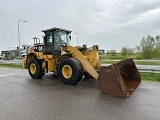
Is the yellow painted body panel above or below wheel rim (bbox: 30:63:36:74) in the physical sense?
above

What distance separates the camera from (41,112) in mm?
5156

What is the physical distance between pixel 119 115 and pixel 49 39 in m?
6.88

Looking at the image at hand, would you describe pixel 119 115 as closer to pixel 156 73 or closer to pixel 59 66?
pixel 59 66

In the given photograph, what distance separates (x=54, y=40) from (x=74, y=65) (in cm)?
244

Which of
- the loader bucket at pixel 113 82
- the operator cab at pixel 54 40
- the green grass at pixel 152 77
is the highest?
the operator cab at pixel 54 40

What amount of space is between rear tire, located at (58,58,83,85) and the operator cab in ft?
4.10

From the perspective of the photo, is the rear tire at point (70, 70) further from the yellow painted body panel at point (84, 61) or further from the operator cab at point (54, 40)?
the operator cab at point (54, 40)

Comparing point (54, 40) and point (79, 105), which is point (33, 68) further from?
point (79, 105)

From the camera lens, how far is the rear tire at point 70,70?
28.4 feet

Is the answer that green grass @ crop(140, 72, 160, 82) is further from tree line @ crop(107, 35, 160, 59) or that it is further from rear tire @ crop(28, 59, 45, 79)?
tree line @ crop(107, 35, 160, 59)

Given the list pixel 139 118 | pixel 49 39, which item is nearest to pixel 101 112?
pixel 139 118

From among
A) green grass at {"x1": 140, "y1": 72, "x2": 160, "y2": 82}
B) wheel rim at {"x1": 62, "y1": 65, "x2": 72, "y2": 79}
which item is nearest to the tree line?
green grass at {"x1": 140, "y1": 72, "x2": 160, "y2": 82}

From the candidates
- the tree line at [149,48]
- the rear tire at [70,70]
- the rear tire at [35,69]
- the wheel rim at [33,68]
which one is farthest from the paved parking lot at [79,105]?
the tree line at [149,48]

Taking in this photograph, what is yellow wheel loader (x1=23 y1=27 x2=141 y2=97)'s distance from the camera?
22.4ft
